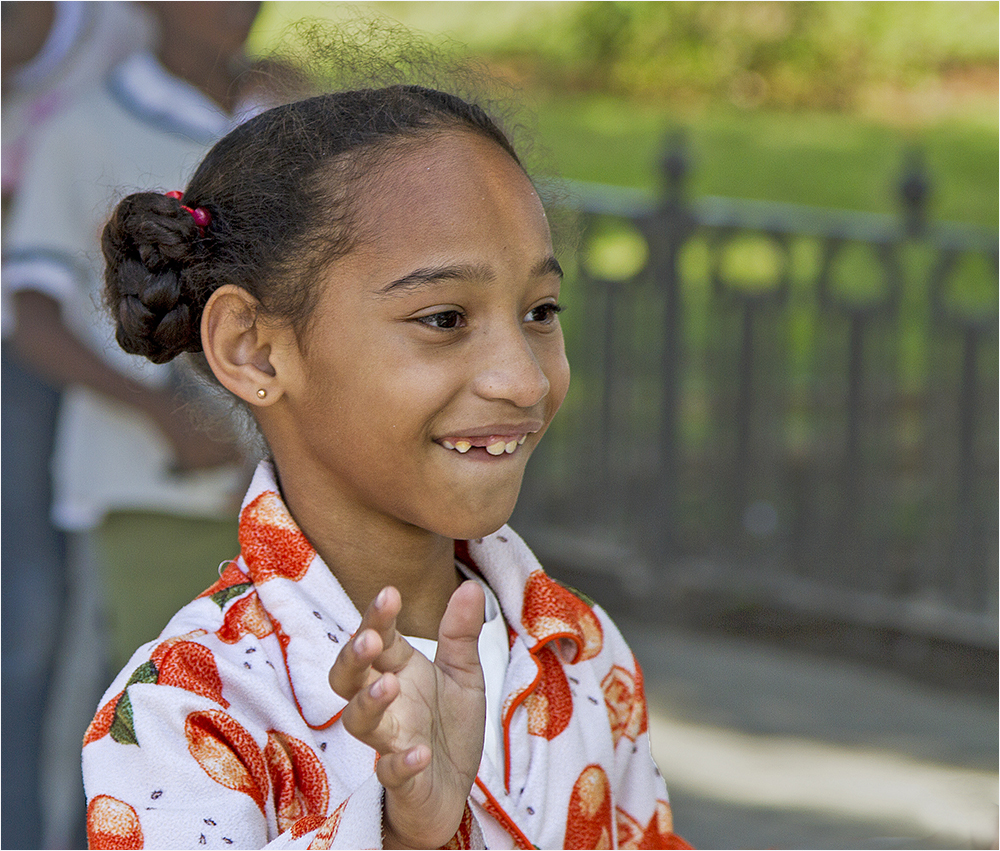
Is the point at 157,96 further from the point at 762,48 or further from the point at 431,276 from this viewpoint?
the point at 762,48

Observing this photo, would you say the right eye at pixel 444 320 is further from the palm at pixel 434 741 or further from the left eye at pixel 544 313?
→ the palm at pixel 434 741

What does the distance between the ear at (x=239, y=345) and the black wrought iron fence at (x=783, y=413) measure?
3.21 metres

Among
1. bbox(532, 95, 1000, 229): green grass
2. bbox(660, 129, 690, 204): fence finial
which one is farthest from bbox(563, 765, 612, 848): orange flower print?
bbox(532, 95, 1000, 229): green grass

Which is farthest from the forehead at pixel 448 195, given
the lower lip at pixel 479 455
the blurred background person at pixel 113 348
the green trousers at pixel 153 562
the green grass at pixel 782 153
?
the green grass at pixel 782 153

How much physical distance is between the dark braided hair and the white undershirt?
15.6 inches

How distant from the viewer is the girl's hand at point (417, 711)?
1.11 metres

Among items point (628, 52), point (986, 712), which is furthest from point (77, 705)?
point (628, 52)

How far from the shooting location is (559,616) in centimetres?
162

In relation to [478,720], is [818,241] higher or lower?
higher

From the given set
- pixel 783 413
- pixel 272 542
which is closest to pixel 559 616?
pixel 272 542

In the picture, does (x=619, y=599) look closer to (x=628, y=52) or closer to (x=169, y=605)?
(x=169, y=605)

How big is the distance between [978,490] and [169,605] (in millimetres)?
2561

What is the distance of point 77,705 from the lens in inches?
159

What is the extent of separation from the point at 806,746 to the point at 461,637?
9.55ft
